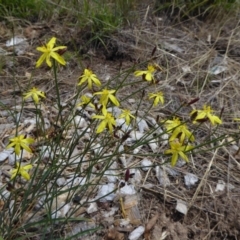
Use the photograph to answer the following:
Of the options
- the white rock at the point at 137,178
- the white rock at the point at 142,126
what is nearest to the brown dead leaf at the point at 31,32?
the white rock at the point at 142,126

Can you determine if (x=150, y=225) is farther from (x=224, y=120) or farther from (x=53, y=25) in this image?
(x=53, y=25)

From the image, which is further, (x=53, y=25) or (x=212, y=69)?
(x=53, y=25)

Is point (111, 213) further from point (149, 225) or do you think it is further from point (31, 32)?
point (31, 32)

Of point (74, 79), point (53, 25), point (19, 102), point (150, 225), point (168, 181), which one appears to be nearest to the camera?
point (150, 225)

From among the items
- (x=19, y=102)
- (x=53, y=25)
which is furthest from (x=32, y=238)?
(x=53, y=25)

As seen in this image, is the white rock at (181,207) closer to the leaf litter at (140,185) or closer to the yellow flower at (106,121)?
the leaf litter at (140,185)
